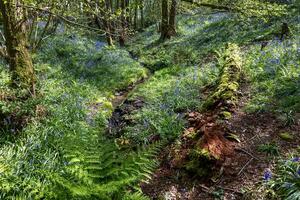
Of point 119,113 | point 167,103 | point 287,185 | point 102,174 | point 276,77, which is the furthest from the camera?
point 119,113

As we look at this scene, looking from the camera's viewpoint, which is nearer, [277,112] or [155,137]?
[277,112]

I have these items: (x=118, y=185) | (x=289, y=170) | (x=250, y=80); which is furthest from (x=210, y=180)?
(x=250, y=80)

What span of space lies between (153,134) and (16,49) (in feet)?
11.3

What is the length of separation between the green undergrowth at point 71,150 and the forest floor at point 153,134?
20 millimetres

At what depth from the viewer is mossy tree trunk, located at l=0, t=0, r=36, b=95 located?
6521 millimetres

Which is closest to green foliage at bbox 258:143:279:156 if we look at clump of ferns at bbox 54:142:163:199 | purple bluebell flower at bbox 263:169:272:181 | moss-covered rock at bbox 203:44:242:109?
purple bluebell flower at bbox 263:169:272:181

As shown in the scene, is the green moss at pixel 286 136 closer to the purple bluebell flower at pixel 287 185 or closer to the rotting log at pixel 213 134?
the rotting log at pixel 213 134

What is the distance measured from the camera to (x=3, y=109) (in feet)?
20.8

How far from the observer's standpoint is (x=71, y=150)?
4.14 meters

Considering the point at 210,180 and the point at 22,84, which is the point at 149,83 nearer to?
the point at 22,84

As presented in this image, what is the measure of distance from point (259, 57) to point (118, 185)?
23.9 feet

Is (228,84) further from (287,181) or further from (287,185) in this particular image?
(287,185)

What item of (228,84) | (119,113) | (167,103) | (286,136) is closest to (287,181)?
(286,136)

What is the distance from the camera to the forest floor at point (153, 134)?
4234 mm
